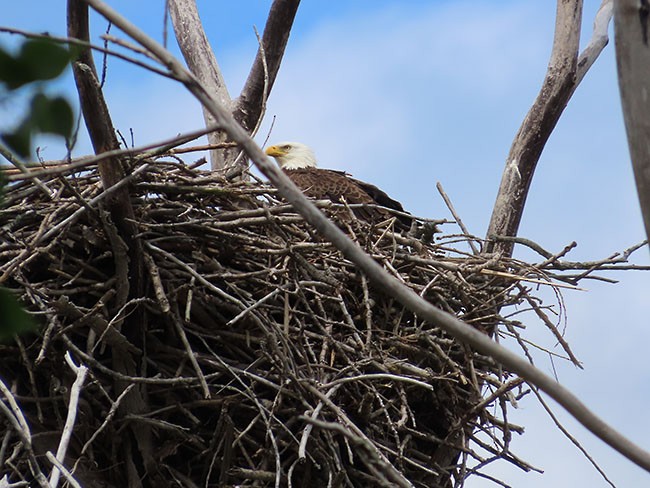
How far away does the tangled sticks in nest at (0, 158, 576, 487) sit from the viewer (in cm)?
422

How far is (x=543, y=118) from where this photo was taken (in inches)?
225

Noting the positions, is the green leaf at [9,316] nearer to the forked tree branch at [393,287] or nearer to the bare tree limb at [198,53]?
the forked tree branch at [393,287]

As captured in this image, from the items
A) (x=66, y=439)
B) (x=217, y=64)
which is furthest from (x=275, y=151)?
(x=66, y=439)

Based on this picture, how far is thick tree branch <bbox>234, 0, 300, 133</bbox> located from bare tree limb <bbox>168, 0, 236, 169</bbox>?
12cm

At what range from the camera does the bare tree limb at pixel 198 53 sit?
6.65 m

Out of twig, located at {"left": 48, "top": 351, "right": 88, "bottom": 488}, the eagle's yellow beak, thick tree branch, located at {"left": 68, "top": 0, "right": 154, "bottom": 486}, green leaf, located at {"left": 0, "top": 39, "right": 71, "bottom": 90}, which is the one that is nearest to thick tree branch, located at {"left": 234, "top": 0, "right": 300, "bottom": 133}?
the eagle's yellow beak

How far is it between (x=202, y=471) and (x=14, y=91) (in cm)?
338

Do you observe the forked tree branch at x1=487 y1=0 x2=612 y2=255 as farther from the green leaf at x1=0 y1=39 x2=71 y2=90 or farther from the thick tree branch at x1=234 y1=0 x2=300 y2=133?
the green leaf at x1=0 y1=39 x2=71 y2=90

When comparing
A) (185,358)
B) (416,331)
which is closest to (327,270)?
(416,331)

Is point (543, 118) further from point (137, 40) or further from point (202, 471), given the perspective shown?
point (137, 40)

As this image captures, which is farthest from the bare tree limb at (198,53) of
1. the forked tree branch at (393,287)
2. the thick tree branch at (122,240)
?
the forked tree branch at (393,287)

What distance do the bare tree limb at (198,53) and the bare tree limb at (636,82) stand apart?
14.4ft

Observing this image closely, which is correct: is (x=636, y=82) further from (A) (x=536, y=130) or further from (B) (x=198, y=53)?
(B) (x=198, y=53)

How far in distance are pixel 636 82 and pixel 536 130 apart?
352 cm
